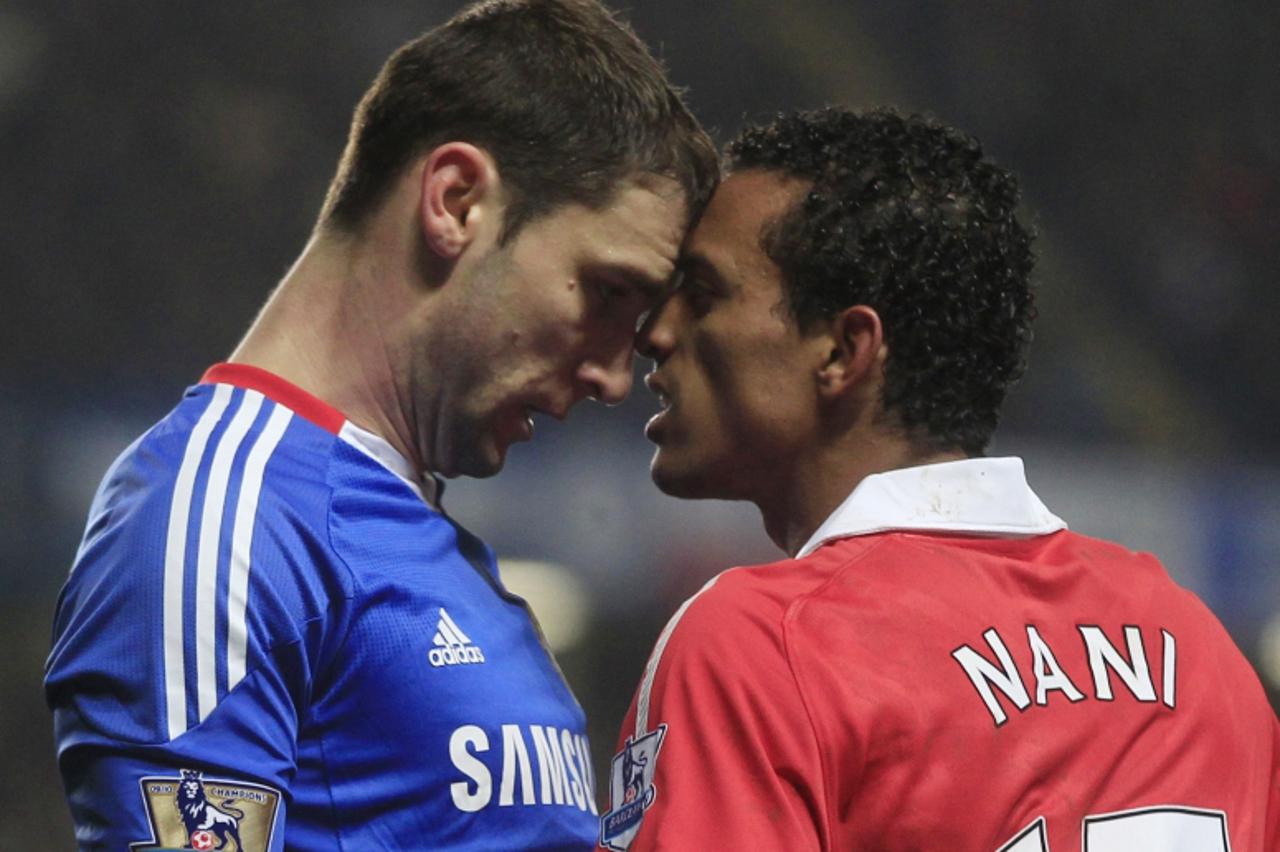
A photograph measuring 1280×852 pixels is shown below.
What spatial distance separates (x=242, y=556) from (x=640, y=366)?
5821 mm

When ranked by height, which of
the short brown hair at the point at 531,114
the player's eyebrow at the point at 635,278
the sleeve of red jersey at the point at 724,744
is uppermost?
the short brown hair at the point at 531,114

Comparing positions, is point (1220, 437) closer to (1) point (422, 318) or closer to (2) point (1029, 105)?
(2) point (1029, 105)

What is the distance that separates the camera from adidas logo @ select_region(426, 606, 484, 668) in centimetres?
162

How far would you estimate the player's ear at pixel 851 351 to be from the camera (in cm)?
173

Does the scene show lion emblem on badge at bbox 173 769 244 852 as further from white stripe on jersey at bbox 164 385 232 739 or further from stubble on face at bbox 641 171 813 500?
stubble on face at bbox 641 171 813 500

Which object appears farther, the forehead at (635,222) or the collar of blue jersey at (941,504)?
the forehead at (635,222)

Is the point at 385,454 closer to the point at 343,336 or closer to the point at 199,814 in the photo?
the point at 343,336

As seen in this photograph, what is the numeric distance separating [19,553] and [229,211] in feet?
6.50

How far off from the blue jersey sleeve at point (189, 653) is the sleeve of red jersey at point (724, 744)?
338mm

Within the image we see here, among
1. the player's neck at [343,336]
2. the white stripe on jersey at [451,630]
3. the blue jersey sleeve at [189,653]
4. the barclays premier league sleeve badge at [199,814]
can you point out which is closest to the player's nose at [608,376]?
the player's neck at [343,336]

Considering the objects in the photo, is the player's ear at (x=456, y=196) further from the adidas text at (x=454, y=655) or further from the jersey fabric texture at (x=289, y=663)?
the adidas text at (x=454, y=655)

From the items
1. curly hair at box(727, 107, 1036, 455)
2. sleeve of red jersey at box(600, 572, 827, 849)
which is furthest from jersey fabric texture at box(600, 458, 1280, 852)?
curly hair at box(727, 107, 1036, 455)

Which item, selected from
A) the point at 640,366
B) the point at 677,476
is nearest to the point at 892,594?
the point at 677,476

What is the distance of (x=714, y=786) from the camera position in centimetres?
141
